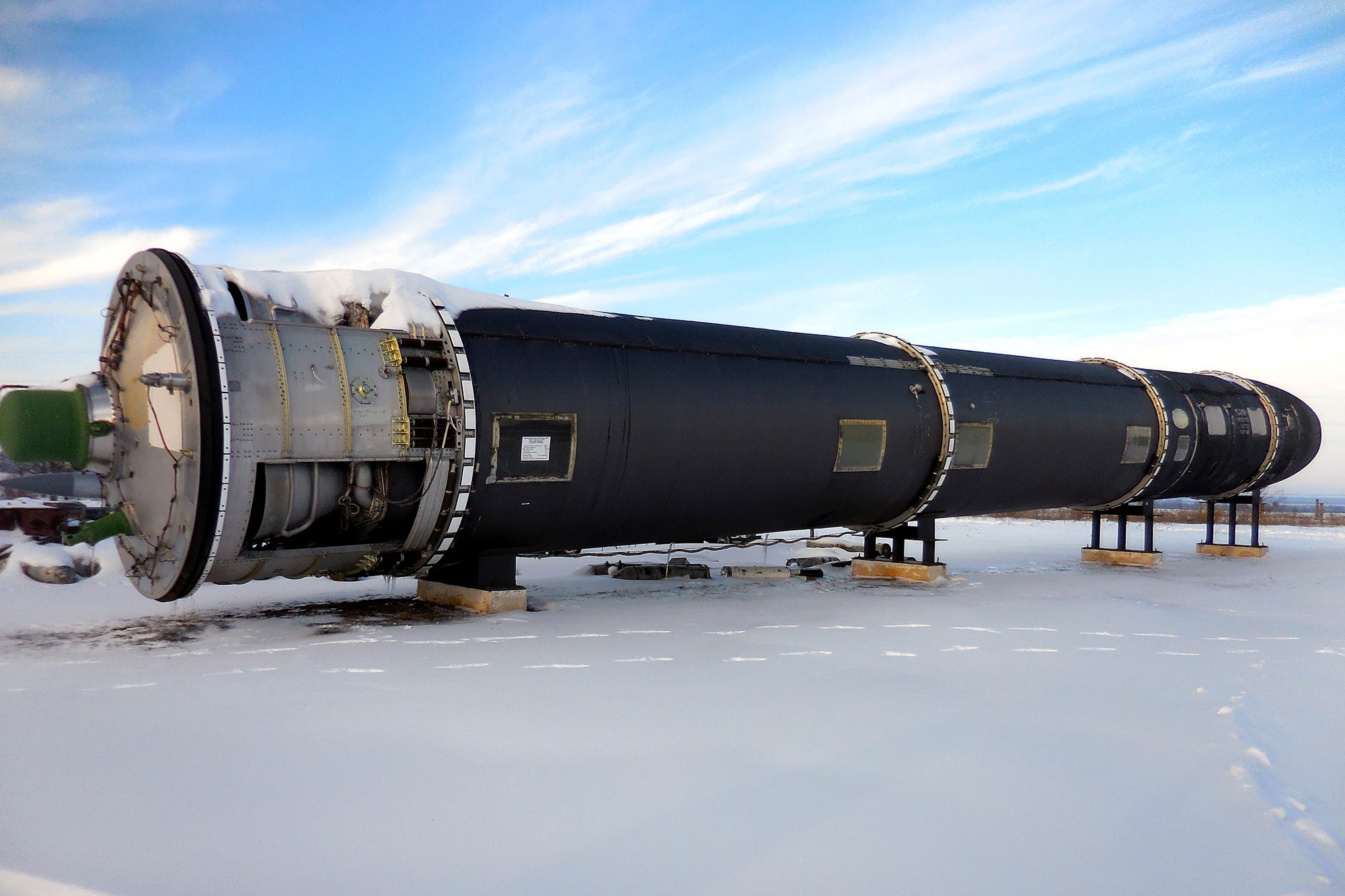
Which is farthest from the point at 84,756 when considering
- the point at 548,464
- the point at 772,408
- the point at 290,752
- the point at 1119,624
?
the point at 1119,624

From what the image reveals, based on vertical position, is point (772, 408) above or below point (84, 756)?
above

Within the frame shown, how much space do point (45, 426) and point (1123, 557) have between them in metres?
14.2

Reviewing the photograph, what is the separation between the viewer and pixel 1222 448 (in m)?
14.5

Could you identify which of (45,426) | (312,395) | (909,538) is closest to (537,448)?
(312,395)

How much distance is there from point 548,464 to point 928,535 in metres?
5.68

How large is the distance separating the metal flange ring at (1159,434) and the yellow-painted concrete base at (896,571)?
3.69 meters

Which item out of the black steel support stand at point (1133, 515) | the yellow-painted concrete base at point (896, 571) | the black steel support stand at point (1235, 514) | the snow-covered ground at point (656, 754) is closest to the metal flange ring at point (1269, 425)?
the black steel support stand at point (1235, 514)

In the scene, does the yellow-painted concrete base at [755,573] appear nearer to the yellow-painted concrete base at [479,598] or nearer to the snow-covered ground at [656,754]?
the snow-covered ground at [656,754]

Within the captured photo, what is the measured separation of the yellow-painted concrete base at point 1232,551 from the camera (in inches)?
621

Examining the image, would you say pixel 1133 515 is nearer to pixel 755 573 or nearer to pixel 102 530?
pixel 755 573

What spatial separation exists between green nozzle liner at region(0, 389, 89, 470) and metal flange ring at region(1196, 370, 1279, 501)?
53.2 feet

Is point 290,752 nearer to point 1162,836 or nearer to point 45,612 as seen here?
point 1162,836

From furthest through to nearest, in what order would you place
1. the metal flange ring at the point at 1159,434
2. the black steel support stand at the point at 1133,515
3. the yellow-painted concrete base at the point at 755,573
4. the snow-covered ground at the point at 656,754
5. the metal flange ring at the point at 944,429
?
the black steel support stand at the point at 1133,515 → the metal flange ring at the point at 1159,434 → the yellow-painted concrete base at the point at 755,573 → the metal flange ring at the point at 944,429 → the snow-covered ground at the point at 656,754

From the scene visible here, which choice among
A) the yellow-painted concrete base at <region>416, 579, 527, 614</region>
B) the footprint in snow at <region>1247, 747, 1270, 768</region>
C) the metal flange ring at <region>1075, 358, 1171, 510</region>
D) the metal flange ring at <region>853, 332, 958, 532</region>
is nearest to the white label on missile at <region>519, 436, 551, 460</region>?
the yellow-painted concrete base at <region>416, 579, 527, 614</region>
